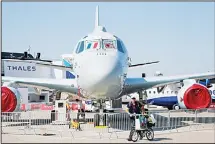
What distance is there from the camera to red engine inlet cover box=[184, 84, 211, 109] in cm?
1556

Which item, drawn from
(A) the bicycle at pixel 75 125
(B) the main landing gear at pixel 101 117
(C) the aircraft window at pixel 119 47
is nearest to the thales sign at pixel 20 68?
(A) the bicycle at pixel 75 125

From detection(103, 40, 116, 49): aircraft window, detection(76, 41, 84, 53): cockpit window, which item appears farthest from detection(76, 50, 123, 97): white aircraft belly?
detection(76, 41, 84, 53): cockpit window

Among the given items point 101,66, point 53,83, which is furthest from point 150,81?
point 101,66

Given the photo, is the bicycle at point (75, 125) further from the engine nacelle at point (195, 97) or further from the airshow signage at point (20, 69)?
the airshow signage at point (20, 69)

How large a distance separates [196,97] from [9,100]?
905 centimetres

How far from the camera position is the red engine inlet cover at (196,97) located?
15557 millimetres

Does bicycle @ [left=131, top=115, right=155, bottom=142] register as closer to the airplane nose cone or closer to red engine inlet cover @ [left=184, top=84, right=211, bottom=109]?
the airplane nose cone

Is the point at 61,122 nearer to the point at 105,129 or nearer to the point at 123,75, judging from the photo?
the point at 105,129

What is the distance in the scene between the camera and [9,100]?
15852 millimetres

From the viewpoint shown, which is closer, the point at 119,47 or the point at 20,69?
the point at 119,47

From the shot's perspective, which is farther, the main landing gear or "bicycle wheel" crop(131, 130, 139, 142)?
the main landing gear

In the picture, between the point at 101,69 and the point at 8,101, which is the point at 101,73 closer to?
the point at 101,69

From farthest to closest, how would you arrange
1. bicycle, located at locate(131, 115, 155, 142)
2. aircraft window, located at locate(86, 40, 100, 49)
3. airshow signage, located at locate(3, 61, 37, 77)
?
airshow signage, located at locate(3, 61, 37, 77) < aircraft window, located at locate(86, 40, 100, 49) < bicycle, located at locate(131, 115, 155, 142)

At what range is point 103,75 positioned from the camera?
456 inches
